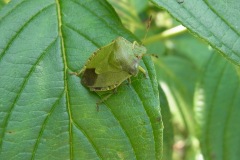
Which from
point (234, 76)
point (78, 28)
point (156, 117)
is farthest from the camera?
point (234, 76)

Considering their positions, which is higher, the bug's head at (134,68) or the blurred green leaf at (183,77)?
the blurred green leaf at (183,77)

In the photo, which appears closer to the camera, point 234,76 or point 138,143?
point 138,143

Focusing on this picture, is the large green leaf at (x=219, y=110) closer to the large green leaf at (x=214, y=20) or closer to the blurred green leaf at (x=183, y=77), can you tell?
the blurred green leaf at (x=183, y=77)

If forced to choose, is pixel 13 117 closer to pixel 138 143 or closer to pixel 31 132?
pixel 31 132

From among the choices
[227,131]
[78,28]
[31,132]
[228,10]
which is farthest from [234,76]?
[31,132]

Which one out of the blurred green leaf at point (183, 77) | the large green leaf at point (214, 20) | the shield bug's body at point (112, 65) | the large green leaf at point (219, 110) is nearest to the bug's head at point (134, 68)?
the shield bug's body at point (112, 65)

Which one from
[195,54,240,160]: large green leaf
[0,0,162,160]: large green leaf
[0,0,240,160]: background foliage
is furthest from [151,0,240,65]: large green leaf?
[195,54,240,160]: large green leaf
